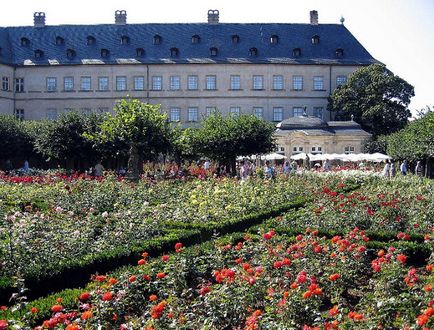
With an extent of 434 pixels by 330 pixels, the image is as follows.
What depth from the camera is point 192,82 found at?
172 ft

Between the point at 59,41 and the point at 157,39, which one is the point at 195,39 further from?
the point at 59,41

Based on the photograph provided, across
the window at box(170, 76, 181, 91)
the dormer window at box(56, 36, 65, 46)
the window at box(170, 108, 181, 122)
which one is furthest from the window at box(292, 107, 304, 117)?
the dormer window at box(56, 36, 65, 46)

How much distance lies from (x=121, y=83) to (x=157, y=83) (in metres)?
3.14

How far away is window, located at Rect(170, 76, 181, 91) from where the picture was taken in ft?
171

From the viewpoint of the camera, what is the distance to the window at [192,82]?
5238 cm

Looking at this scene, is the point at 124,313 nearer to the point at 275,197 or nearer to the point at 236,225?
the point at 236,225

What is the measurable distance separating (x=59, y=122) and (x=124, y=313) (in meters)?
29.3

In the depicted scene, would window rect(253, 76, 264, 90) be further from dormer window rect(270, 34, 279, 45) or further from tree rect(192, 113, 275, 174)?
tree rect(192, 113, 275, 174)

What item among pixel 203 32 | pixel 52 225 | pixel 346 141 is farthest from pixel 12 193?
pixel 203 32

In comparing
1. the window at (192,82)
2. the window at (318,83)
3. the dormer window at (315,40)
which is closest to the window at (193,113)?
the window at (192,82)

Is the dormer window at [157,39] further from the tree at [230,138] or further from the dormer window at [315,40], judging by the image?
the tree at [230,138]

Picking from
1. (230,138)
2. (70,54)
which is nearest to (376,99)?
(230,138)

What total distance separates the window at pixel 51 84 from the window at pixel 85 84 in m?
2.36

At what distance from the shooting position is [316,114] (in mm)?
52750
